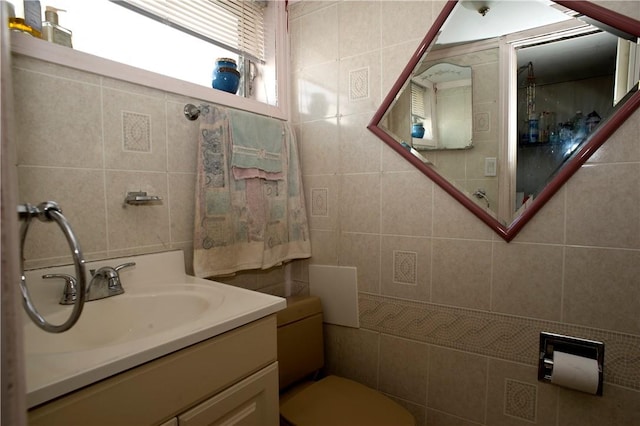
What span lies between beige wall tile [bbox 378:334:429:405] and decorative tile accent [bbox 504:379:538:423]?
28 centimetres

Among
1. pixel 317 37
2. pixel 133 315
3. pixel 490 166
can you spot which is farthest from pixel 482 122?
pixel 133 315

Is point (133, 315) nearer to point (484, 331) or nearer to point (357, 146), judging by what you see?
point (357, 146)

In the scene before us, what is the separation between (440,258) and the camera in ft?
4.13

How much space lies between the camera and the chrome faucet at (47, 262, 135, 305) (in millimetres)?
873

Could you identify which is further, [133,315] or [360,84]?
[360,84]

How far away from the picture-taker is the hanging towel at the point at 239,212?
1192mm

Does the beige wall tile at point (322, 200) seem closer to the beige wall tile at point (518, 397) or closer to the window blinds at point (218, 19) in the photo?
the window blinds at point (218, 19)

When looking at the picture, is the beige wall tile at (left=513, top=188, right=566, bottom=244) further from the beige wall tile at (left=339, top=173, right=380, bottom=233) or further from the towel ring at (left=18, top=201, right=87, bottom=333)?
the towel ring at (left=18, top=201, right=87, bottom=333)

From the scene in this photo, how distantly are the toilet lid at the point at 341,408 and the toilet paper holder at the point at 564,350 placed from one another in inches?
18.4

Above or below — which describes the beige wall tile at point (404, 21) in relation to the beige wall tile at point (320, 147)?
above

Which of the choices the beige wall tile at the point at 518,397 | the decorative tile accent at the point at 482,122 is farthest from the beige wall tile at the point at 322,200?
the beige wall tile at the point at 518,397

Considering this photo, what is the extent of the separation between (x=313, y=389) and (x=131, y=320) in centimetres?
73

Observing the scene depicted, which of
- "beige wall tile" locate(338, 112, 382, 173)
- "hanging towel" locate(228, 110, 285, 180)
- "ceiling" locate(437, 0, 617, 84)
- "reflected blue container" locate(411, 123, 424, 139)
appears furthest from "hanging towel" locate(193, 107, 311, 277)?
"ceiling" locate(437, 0, 617, 84)

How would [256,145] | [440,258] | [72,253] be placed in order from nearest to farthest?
[72,253]
[440,258]
[256,145]
